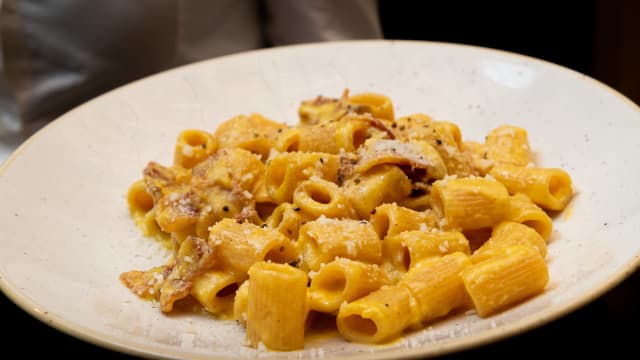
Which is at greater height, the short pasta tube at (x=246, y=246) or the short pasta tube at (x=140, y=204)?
the short pasta tube at (x=246, y=246)

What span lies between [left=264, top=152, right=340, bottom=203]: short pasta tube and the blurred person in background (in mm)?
965

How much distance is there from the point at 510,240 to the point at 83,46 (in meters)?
1.51

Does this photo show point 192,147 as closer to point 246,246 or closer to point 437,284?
point 246,246

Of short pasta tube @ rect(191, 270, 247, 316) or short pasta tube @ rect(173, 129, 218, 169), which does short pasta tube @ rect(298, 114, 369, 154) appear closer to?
short pasta tube @ rect(173, 129, 218, 169)

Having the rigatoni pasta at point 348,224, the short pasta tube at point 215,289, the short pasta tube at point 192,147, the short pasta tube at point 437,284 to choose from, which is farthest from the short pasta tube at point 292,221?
the short pasta tube at point 192,147

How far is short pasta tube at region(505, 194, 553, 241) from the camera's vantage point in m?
1.50

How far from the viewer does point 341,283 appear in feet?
4.44

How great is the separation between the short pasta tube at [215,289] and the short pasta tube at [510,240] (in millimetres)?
427

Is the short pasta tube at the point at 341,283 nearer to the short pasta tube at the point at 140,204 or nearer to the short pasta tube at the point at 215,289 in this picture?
the short pasta tube at the point at 215,289

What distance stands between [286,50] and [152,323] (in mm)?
1035

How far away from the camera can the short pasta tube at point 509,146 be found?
1.70 meters

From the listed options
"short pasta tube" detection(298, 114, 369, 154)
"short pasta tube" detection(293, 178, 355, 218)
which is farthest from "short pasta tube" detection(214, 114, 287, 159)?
"short pasta tube" detection(293, 178, 355, 218)

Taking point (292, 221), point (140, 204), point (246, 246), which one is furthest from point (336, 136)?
point (140, 204)

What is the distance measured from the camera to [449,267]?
4.40ft
